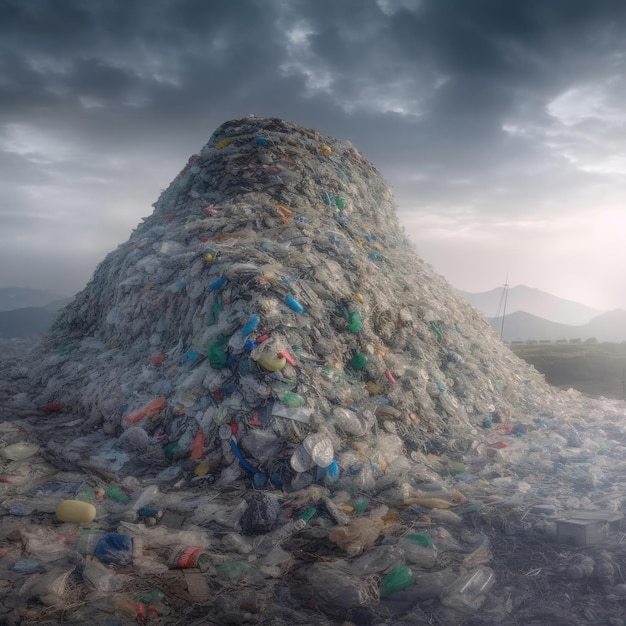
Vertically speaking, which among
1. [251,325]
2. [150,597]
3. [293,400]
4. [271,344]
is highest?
[251,325]

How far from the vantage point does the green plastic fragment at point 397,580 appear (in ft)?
12.6

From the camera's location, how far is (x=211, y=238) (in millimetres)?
8953

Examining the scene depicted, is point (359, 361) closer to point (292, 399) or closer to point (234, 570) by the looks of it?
point (292, 399)

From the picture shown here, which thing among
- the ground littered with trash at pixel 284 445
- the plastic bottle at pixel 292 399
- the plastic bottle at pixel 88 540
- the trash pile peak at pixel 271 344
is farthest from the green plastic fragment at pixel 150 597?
the plastic bottle at pixel 292 399

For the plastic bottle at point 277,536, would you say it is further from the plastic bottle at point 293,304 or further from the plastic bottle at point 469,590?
the plastic bottle at point 293,304

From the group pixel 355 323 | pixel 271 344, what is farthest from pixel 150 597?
→ pixel 355 323

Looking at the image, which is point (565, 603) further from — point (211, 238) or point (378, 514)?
point (211, 238)

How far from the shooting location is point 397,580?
3.88 meters

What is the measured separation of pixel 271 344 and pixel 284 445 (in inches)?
51.6

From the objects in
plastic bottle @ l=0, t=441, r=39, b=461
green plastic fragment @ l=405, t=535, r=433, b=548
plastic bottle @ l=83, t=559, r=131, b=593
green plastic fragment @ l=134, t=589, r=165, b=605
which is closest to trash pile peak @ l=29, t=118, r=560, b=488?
plastic bottle @ l=0, t=441, r=39, b=461

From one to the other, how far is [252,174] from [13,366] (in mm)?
6695

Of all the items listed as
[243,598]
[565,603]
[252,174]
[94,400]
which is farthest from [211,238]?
[565,603]

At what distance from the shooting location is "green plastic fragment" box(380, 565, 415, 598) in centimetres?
383

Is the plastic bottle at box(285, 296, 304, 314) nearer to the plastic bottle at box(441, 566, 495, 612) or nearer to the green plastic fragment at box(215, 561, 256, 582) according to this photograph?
the green plastic fragment at box(215, 561, 256, 582)
